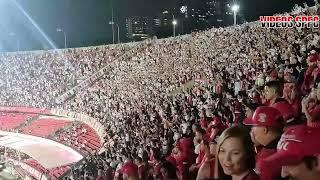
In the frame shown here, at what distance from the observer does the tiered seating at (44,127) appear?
28438mm

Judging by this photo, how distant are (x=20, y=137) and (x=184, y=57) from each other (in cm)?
1154

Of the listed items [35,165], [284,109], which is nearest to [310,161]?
[284,109]

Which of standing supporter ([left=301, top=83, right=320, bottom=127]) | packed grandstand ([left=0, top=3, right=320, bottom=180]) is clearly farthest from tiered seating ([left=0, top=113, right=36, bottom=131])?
standing supporter ([left=301, top=83, right=320, bottom=127])

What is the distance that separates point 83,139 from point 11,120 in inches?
456

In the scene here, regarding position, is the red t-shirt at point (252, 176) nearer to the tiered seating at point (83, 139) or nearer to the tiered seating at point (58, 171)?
the tiered seating at point (58, 171)

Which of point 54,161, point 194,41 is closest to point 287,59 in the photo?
point 54,161

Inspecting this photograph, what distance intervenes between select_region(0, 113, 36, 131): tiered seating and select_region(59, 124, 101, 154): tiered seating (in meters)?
6.98

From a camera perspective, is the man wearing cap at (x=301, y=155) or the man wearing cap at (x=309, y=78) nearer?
the man wearing cap at (x=301, y=155)

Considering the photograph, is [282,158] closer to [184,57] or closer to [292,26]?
[292,26]

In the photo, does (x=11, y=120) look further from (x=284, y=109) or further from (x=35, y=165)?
(x=284, y=109)

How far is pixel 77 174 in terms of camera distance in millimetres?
14398

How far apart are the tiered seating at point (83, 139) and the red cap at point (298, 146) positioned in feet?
65.2

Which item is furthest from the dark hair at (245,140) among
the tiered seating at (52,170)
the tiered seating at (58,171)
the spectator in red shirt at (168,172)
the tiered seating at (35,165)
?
the tiered seating at (35,165)

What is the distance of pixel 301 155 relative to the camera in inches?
78.2
